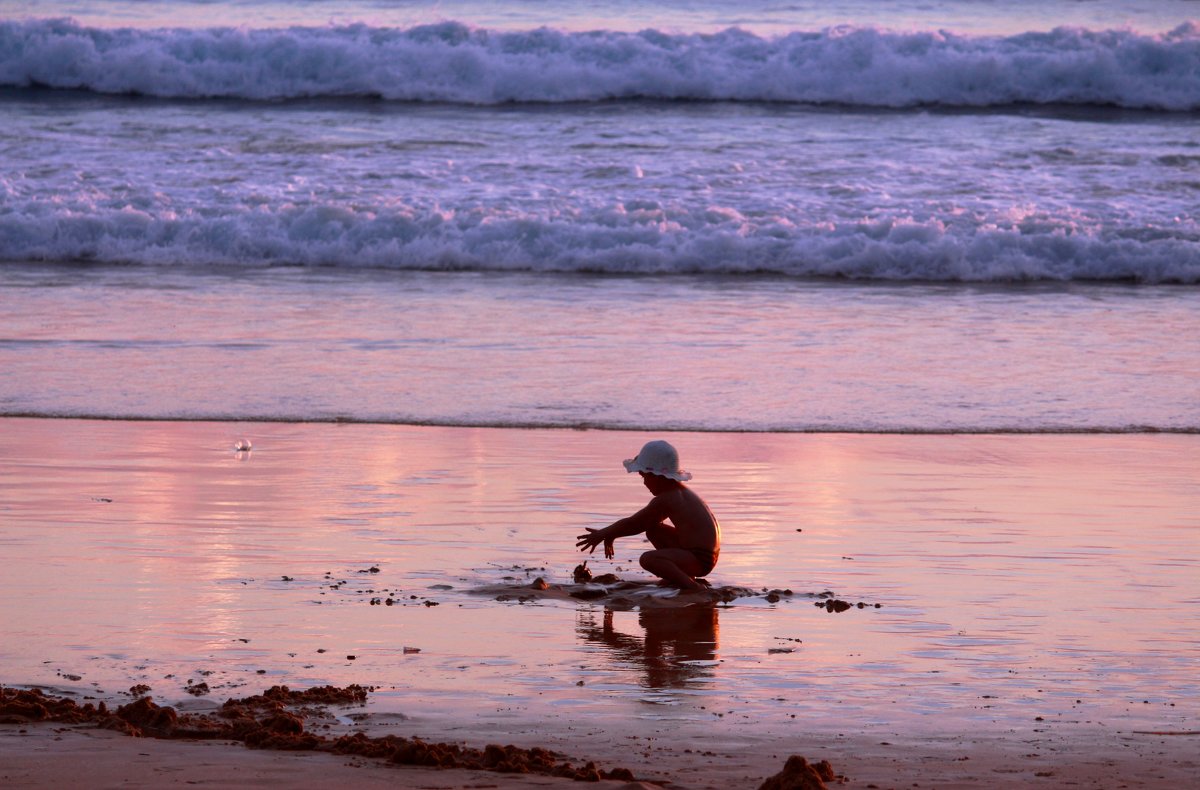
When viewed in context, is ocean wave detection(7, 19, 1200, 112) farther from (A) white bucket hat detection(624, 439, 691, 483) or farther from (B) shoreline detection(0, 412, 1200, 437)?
(A) white bucket hat detection(624, 439, 691, 483)

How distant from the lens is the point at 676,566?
20.5ft

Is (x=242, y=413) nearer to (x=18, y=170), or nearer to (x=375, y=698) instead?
(x=375, y=698)

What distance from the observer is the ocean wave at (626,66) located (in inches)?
1107

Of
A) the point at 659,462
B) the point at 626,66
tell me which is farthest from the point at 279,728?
the point at 626,66

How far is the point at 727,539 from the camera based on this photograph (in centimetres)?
699

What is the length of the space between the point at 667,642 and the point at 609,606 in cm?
54

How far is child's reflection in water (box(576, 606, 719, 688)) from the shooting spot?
16.9 feet

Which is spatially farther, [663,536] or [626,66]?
[626,66]

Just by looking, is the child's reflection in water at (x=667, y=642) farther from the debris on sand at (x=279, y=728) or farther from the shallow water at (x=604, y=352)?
the shallow water at (x=604, y=352)

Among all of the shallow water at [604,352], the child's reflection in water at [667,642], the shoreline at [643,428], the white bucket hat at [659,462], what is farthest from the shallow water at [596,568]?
the shallow water at [604,352]

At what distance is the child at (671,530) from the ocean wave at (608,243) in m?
10.9

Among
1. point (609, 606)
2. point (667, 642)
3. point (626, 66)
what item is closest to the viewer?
point (667, 642)

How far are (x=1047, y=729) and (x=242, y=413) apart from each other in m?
6.17

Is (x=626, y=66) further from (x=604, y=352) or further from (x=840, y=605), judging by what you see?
(x=840, y=605)
